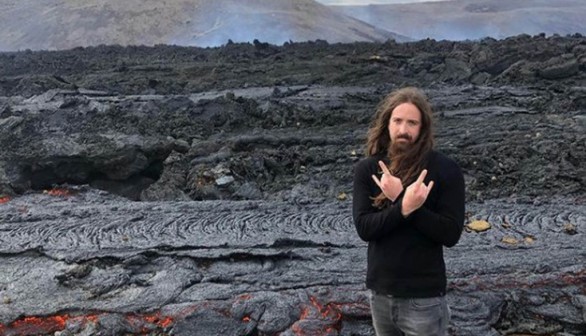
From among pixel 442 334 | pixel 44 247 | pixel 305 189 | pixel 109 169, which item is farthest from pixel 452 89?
pixel 442 334

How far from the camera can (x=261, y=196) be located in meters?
8.84

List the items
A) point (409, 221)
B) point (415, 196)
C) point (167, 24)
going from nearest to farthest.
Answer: point (415, 196) < point (409, 221) < point (167, 24)

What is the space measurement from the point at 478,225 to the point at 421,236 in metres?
3.86

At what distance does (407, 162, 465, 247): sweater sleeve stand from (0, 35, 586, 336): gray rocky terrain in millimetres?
1905

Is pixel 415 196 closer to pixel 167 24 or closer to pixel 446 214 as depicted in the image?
pixel 446 214

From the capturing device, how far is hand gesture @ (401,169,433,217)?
2676mm

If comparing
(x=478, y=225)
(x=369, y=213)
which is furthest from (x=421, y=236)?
(x=478, y=225)

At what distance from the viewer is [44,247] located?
19.8ft

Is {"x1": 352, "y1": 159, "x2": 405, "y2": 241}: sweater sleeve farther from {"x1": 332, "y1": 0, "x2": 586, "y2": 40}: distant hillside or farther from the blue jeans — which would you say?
{"x1": 332, "y1": 0, "x2": 586, "y2": 40}: distant hillside

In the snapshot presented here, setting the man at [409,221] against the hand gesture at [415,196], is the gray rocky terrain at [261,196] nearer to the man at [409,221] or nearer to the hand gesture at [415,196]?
the man at [409,221]

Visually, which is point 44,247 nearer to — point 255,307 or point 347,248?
point 255,307

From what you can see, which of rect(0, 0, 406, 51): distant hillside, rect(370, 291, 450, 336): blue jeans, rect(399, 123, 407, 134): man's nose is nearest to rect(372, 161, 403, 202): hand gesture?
rect(399, 123, 407, 134): man's nose

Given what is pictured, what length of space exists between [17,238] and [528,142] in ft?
26.7

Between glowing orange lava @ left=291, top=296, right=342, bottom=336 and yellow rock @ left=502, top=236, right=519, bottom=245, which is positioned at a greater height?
yellow rock @ left=502, top=236, right=519, bottom=245
